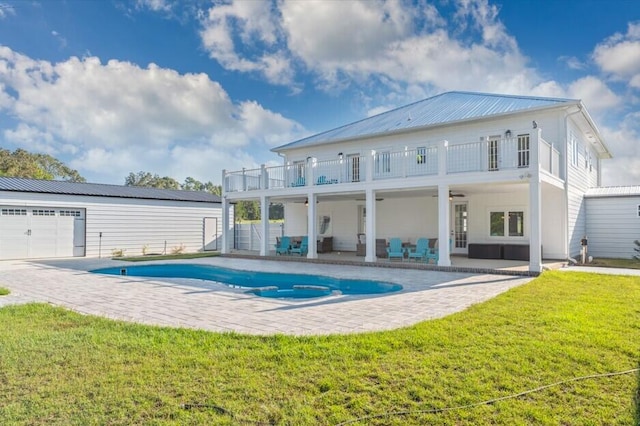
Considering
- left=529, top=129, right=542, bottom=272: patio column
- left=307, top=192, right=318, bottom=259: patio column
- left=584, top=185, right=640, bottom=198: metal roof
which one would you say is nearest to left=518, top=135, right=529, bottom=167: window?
left=529, top=129, right=542, bottom=272: patio column

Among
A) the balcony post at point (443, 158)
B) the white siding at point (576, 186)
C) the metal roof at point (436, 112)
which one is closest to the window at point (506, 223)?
the white siding at point (576, 186)

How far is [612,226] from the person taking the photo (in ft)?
53.1

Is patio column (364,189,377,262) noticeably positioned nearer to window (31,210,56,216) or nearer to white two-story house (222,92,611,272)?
white two-story house (222,92,611,272)

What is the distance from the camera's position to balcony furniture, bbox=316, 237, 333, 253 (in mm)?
19359

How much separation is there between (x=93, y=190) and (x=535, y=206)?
20.6 metres

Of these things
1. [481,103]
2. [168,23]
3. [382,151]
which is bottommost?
[382,151]

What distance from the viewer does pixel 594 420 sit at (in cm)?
301

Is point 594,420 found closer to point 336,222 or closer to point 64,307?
point 64,307

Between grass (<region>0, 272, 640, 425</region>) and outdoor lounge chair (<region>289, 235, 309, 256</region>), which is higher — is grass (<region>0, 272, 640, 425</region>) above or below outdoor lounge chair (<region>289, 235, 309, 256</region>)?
below

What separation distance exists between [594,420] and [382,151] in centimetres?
1525

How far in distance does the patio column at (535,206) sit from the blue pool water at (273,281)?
4.36 meters

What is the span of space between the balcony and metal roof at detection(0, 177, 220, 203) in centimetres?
597

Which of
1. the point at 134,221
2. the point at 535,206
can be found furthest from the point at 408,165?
the point at 134,221

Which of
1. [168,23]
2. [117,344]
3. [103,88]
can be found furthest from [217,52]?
[117,344]
